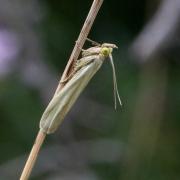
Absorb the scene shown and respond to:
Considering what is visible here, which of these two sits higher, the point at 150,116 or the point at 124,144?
the point at 150,116

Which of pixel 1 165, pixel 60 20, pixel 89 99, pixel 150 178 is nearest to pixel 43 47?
pixel 60 20

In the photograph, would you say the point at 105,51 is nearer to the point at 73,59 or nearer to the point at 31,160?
the point at 73,59

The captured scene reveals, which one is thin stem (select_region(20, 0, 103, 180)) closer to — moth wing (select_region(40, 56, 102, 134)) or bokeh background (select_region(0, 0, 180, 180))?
moth wing (select_region(40, 56, 102, 134))

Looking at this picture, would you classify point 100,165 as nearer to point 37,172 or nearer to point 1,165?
point 37,172

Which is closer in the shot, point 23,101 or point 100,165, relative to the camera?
point 100,165

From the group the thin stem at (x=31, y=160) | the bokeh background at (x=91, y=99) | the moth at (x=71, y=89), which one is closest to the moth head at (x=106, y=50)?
the moth at (x=71, y=89)

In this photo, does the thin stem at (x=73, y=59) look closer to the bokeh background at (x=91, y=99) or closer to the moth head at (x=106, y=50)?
the moth head at (x=106, y=50)

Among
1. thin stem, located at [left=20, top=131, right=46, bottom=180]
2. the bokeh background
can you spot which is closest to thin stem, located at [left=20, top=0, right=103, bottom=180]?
thin stem, located at [left=20, top=131, right=46, bottom=180]
